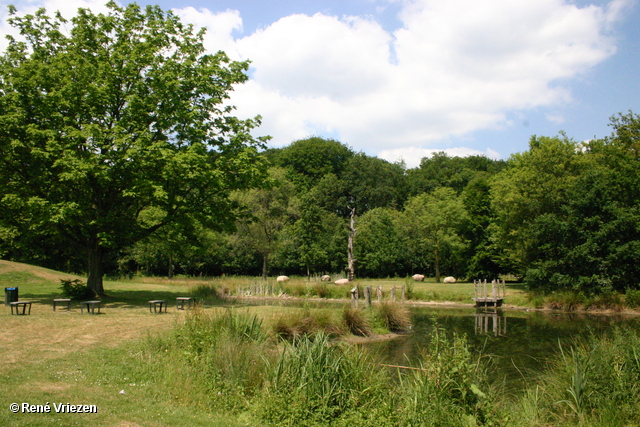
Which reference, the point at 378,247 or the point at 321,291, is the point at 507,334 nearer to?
the point at 321,291

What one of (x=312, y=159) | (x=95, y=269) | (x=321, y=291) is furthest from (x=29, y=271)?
(x=312, y=159)

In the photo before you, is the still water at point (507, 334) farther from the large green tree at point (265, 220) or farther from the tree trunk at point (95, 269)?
the large green tree at point (265, 220)

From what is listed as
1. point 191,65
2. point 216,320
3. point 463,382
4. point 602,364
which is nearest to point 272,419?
point 463,382

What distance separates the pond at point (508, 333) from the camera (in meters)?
13.4

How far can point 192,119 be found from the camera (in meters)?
21.1

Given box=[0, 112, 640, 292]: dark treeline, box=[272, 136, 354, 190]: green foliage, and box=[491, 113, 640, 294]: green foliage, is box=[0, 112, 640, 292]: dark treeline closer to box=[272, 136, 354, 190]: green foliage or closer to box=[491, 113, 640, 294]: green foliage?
box=[491, 113, 640, 294]: green foliage

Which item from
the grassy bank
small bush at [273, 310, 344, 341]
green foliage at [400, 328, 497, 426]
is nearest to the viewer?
green foliage at [400, 328, 497, 426]

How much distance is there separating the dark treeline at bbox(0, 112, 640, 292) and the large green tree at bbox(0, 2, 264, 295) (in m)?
1.62

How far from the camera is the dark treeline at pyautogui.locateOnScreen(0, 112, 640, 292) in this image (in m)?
27.2

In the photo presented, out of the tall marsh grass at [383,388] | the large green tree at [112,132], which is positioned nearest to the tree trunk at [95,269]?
the large green tree at [112,132]

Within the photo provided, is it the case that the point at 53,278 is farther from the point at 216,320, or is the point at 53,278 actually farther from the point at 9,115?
the point at 216,320

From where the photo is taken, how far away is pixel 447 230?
48.0 m

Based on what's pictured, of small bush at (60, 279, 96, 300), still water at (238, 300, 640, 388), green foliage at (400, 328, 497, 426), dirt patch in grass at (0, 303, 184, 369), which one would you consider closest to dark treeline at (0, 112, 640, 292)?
small bush at (60, 279, 96, 300)

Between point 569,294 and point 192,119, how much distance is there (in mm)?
23187
